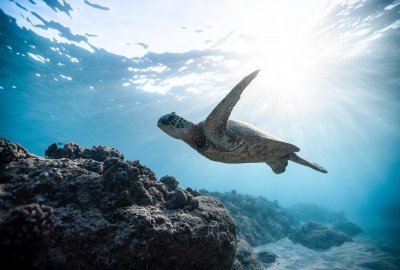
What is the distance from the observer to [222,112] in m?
4.49

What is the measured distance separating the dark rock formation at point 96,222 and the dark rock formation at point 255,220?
1052 centimetres

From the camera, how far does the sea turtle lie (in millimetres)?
4562

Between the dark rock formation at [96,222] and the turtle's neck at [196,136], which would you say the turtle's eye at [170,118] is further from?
the dark rock formation at [96,222]


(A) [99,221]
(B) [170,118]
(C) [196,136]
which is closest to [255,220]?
(C) [196,136]

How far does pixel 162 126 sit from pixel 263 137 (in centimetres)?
228

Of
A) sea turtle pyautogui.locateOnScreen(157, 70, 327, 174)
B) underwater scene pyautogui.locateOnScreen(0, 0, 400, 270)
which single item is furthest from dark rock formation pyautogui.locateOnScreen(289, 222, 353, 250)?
sea turtle pyautogui.locateOnScreen(157, 70, 327, 174)

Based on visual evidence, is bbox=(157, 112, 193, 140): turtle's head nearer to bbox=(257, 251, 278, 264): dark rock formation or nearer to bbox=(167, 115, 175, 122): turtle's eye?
bbox=(167, 115, 175, 122): turtle's eye

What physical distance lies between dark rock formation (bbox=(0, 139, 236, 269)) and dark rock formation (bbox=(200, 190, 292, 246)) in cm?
1052

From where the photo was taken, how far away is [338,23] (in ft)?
45.8

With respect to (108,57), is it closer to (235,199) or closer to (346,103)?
(235,199)

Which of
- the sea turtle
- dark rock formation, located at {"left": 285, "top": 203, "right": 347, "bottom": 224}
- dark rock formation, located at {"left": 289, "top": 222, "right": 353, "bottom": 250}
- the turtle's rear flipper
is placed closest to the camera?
the sea turtle

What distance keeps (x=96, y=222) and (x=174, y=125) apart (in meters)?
2.45

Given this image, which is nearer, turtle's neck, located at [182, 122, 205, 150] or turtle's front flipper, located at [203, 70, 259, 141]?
turtle's front flipper, located at [203, 70, 259, 141]

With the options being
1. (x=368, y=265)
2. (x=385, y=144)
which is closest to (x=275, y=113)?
(x=368, y=265)
